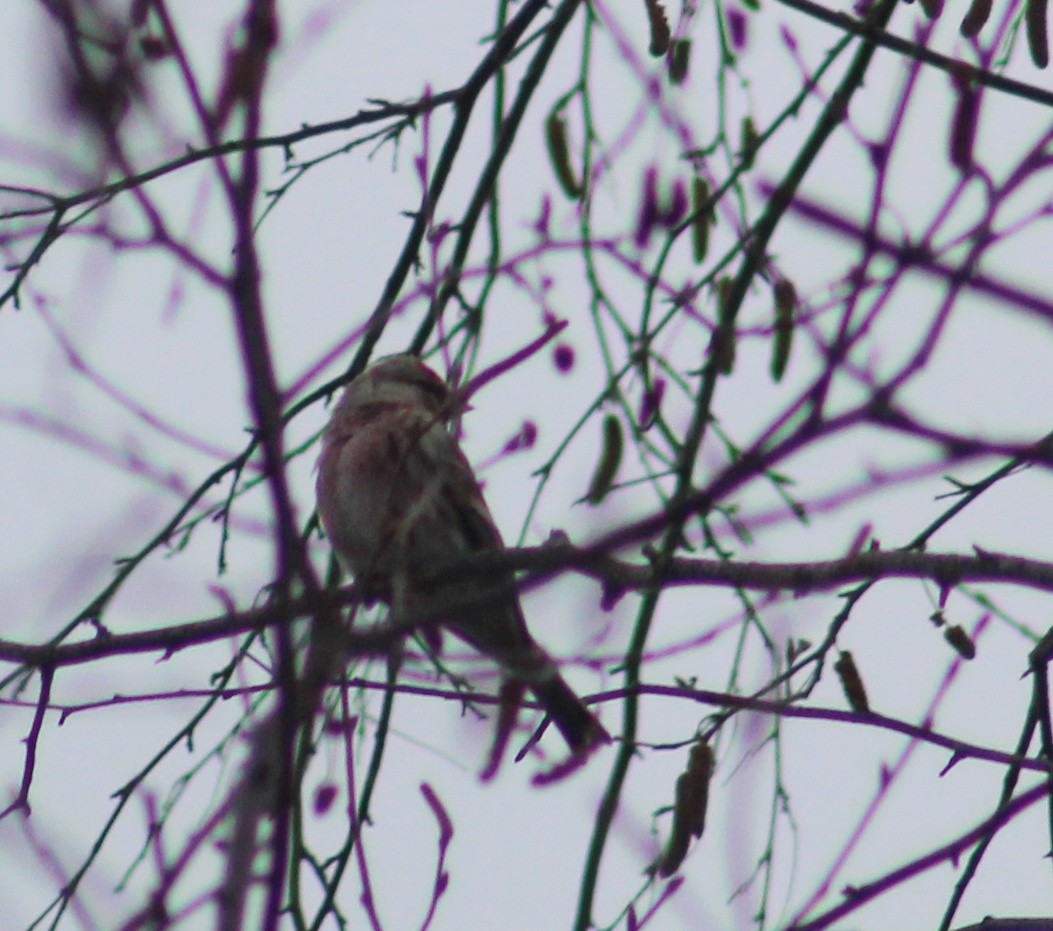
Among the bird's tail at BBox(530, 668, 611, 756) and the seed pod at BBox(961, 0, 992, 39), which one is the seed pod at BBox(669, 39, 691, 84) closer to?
the seed pod at BBox(961, 0, 992, 39)

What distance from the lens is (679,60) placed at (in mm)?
4238

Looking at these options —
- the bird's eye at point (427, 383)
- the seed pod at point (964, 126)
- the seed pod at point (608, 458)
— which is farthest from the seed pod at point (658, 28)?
the bird's eye at point (427, 383)

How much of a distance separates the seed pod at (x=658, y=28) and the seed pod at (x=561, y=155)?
13.0 inches

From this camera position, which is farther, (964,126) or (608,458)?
(608,458)

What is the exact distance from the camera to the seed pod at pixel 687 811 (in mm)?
3111

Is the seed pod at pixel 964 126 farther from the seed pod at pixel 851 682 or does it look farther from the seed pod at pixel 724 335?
the seed pod at pixel 851 682

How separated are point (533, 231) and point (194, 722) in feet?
5.05

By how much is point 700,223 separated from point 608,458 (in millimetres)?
849

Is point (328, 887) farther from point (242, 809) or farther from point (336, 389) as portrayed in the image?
point (242, 809)

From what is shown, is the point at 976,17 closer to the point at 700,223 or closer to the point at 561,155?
the point at 700,223

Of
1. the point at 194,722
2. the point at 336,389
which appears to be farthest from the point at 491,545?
the point at 194,722

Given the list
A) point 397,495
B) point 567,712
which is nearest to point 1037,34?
point 567,712

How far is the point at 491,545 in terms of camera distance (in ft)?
18.9

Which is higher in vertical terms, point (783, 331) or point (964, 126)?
point (783, 331)
